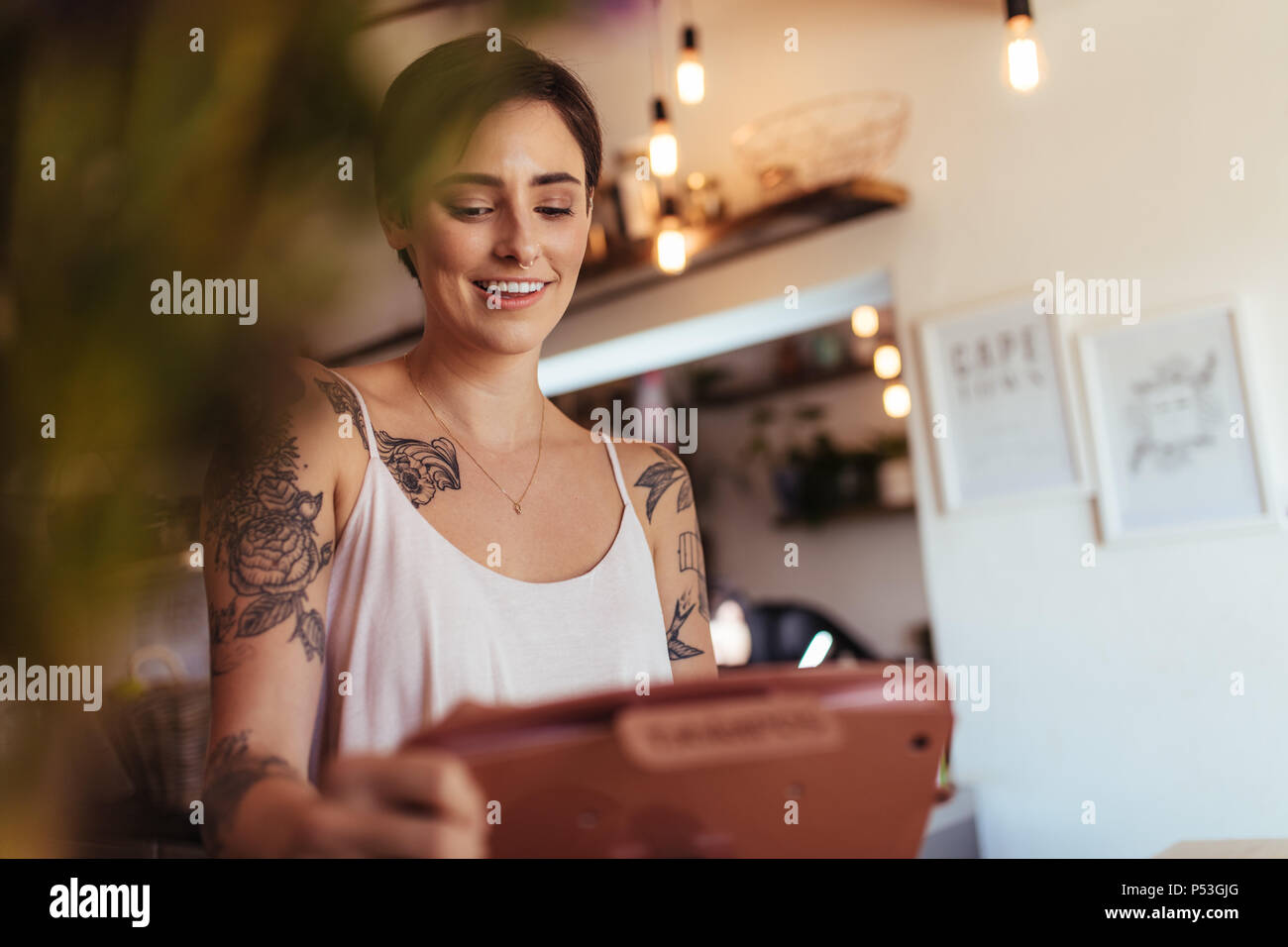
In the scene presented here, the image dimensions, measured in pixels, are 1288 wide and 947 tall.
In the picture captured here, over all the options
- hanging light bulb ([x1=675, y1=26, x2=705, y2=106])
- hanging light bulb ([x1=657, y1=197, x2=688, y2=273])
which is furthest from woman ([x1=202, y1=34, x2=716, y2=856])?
hanging light bulb ([x1=657, y1=197, x2=688, y2=273])

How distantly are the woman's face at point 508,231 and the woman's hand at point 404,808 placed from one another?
0.51 meters

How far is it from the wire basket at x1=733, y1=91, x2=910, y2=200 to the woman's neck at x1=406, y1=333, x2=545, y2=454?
167 cm

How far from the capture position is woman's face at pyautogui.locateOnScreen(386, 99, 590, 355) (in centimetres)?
77

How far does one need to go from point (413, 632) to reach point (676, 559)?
0.33 metres

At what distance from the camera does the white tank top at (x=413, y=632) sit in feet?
2.45

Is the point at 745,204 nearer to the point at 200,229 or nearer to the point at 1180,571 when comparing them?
the point at 1180,571

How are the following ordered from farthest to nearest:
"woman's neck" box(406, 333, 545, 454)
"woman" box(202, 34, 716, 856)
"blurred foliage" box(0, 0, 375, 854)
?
"woman's neck" box(406, 333, 545, 454) → "woman" box(202, 34, 716, 856) → "blurred foliage" box(0, 0, 375, 854)

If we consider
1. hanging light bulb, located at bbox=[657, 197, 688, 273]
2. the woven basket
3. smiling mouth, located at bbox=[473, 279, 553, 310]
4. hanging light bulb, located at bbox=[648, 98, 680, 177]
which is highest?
hanging light bulb, located at bbox=[648, 98, 680, 177]

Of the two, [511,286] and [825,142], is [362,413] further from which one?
[825,142]

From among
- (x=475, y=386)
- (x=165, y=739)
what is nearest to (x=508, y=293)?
(x=475, y=386)

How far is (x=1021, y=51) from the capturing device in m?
1.43

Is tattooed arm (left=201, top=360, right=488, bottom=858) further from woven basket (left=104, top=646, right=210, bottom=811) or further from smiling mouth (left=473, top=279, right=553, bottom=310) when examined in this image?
woven basket (left=104, top=646, right=210, bottom=811)
